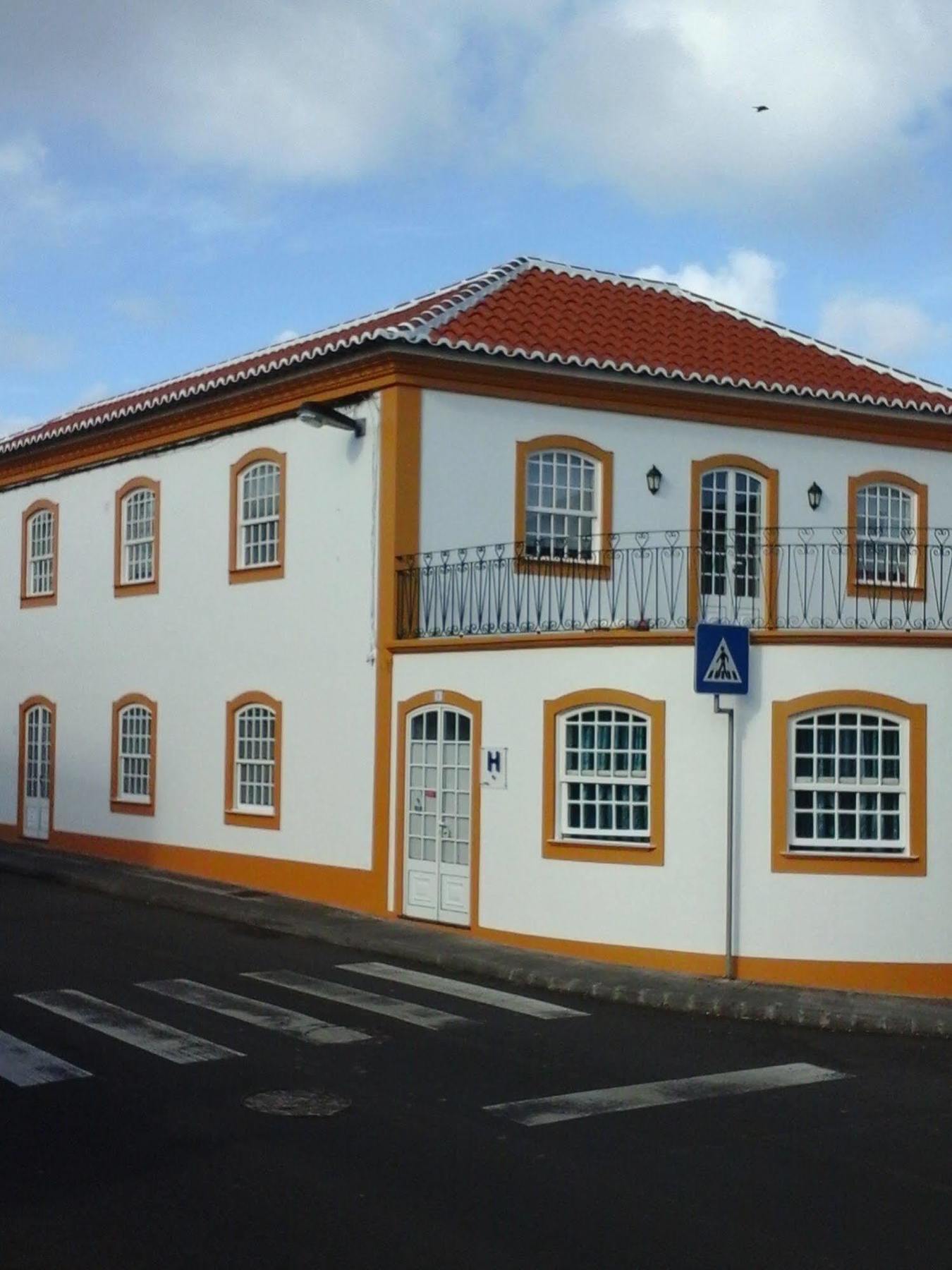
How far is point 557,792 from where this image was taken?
1573 cm

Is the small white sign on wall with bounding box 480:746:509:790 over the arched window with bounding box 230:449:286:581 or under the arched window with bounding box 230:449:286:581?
under

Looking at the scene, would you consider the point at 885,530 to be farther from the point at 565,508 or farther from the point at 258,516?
the point at 258,516

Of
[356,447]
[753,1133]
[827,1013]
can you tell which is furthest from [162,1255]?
[356,447]

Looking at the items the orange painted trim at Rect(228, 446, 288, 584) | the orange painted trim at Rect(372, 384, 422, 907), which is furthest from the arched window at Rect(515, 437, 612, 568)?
the orange painted trim at Rect(228, 446, 288, 584)

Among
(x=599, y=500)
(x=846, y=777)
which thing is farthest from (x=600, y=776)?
(x=599, y=500)

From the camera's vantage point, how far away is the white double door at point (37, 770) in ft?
84.6

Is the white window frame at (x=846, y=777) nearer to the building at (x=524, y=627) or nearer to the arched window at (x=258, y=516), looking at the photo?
the building at (x=524, y=627)

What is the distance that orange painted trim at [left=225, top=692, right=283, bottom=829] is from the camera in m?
20.1

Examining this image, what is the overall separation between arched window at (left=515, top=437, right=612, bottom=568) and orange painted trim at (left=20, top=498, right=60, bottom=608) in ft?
31.7

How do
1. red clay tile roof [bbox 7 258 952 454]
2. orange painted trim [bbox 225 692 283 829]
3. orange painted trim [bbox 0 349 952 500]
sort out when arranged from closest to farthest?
orange painted trim [bbox 0 349 952 500]
red clay tile roof [bbox 7 258 952 454]
orange painted trim [bbox 225 692 283 829]

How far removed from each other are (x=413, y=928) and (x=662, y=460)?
6.81 metres

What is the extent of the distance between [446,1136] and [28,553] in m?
20.0

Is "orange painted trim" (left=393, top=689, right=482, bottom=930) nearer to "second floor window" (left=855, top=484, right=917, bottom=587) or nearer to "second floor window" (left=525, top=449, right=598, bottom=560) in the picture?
"second floor window" (left=525, top=449, right=598, bottom=560)

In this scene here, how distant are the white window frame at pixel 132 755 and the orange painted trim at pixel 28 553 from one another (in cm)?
311
